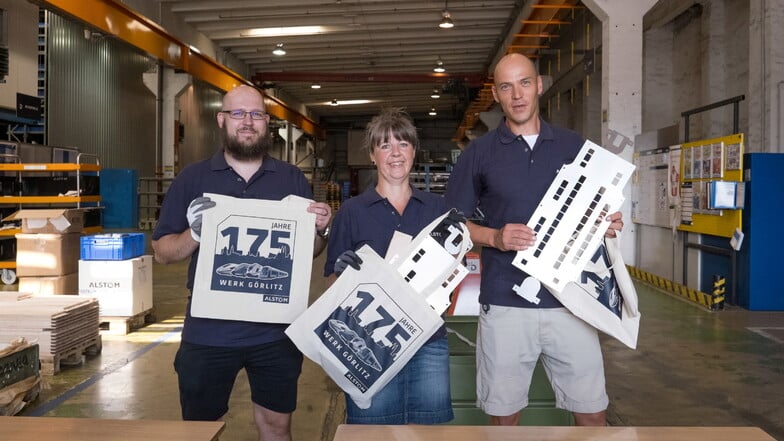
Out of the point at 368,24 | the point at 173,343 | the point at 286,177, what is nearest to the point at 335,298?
the point at 286,177

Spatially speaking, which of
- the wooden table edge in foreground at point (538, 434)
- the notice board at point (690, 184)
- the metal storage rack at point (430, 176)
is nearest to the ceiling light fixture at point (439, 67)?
the metal storage rack at point (430, 176)

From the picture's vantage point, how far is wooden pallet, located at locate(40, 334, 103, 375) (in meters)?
5.03

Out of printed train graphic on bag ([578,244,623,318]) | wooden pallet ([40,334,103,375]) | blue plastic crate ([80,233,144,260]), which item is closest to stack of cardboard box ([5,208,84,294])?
blue plastic crate ([80,233,144,260])

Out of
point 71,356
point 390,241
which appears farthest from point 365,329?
point 71,356

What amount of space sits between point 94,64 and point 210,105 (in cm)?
583

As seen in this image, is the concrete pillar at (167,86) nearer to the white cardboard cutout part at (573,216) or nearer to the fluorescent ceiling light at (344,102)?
the fluorescent ceiling light at (344,102)

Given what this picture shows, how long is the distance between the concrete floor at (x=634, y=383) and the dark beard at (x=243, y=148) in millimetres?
1970

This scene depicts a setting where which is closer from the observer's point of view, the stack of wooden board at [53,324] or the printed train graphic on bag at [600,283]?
the printed train graphic on bag at [600,283]

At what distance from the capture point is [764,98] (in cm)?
888

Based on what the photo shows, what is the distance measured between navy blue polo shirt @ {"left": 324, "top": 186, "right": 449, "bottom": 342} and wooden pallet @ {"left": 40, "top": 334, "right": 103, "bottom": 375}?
362 centimetres

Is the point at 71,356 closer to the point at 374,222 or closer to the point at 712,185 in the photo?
the point at 374,222

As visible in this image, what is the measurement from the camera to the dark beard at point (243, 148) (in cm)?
257

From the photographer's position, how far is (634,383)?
4902 millimetres

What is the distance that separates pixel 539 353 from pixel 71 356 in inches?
170
